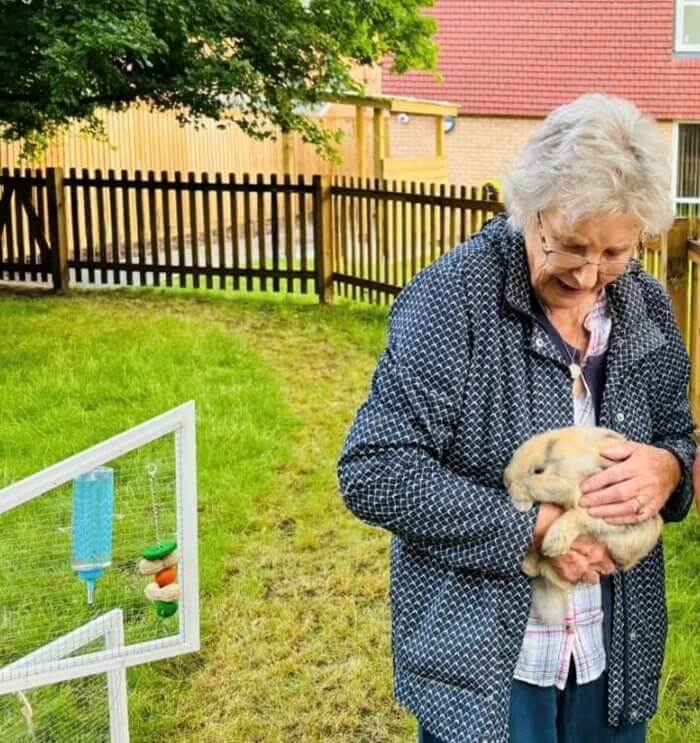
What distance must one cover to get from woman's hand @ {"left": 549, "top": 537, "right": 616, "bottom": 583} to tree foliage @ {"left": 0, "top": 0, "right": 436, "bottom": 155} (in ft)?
25.0

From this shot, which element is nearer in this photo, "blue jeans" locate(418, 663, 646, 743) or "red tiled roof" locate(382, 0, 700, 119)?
"blue jeans" locate(418, 663, 646, 743)

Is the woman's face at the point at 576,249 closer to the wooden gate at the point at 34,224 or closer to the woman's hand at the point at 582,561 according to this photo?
the woman's hand at the point at 582,561

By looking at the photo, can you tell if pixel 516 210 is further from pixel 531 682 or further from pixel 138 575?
pixel 138 575

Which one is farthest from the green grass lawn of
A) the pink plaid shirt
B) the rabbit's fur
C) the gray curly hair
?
the gray curly hair

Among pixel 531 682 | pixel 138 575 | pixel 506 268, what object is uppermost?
pixel 506 268

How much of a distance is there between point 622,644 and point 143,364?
20.7ft

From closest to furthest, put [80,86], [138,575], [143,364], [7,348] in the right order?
[138,575], [143,364], [7,348], [80,86]

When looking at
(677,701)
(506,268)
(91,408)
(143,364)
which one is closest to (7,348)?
(143,364)

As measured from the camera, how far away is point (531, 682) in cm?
198

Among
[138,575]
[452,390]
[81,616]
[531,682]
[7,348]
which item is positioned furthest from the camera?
[7,348]

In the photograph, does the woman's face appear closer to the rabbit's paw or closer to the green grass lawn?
the rabbit's paw

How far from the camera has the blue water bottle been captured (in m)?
2.64

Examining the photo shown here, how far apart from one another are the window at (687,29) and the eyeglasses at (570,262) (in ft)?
65.2

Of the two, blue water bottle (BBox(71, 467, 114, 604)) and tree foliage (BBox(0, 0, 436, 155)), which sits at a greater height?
tree foliage (BBox(0, 0, 436, 155))
